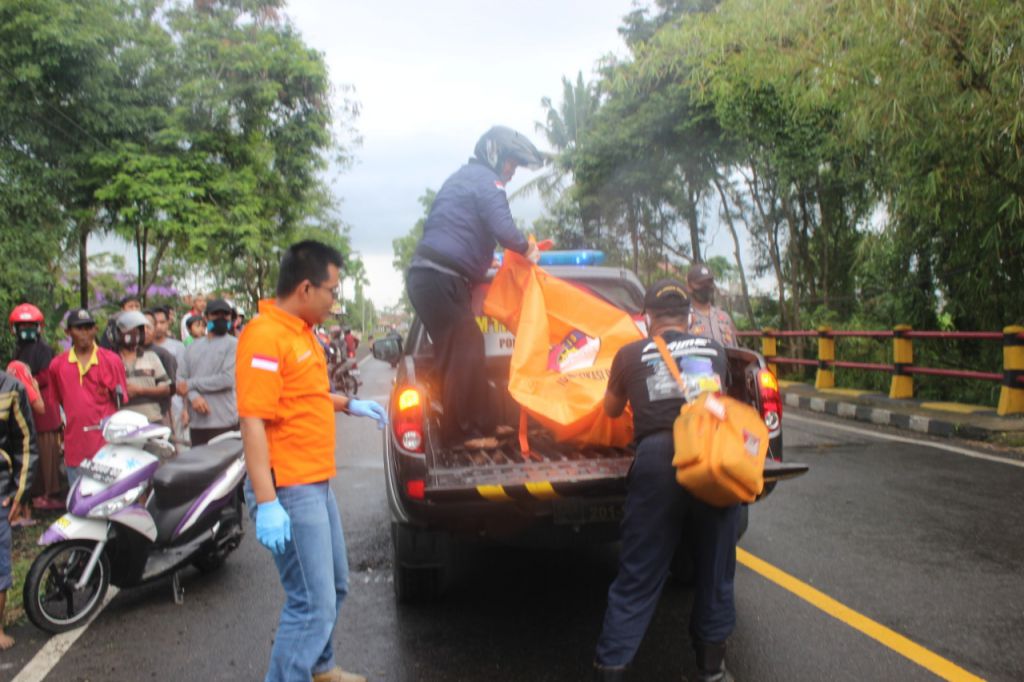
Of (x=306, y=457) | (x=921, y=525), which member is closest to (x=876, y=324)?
(x=921, y=525)

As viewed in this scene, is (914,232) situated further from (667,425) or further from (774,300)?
(667,425)

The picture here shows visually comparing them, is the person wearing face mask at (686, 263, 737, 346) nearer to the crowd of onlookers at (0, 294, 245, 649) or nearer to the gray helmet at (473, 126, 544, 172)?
the gray helmet at (473, 126, 544, 172)

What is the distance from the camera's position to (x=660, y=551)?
3000mm

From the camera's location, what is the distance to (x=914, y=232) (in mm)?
11336

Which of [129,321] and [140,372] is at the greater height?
[129,321]

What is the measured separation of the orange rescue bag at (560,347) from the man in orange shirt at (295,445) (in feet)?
4.09

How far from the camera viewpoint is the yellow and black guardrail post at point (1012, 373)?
28.9 ft

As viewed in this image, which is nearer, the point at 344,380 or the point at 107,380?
the point at 107,380

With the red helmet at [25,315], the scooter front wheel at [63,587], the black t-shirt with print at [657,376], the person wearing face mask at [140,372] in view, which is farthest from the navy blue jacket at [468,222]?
the red helmet at [25,315]

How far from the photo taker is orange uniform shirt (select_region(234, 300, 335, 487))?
9.07 feet

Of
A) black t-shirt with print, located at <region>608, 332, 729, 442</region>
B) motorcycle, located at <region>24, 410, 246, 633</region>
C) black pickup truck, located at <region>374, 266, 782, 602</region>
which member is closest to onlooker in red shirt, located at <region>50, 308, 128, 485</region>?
motorcycle, located at <region>24, 410, 246, 633</region>

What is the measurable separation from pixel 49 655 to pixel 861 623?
12.5 ft

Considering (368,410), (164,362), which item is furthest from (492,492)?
(164,362)

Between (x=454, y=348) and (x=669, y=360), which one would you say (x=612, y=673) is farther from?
(x=454, y=348)
